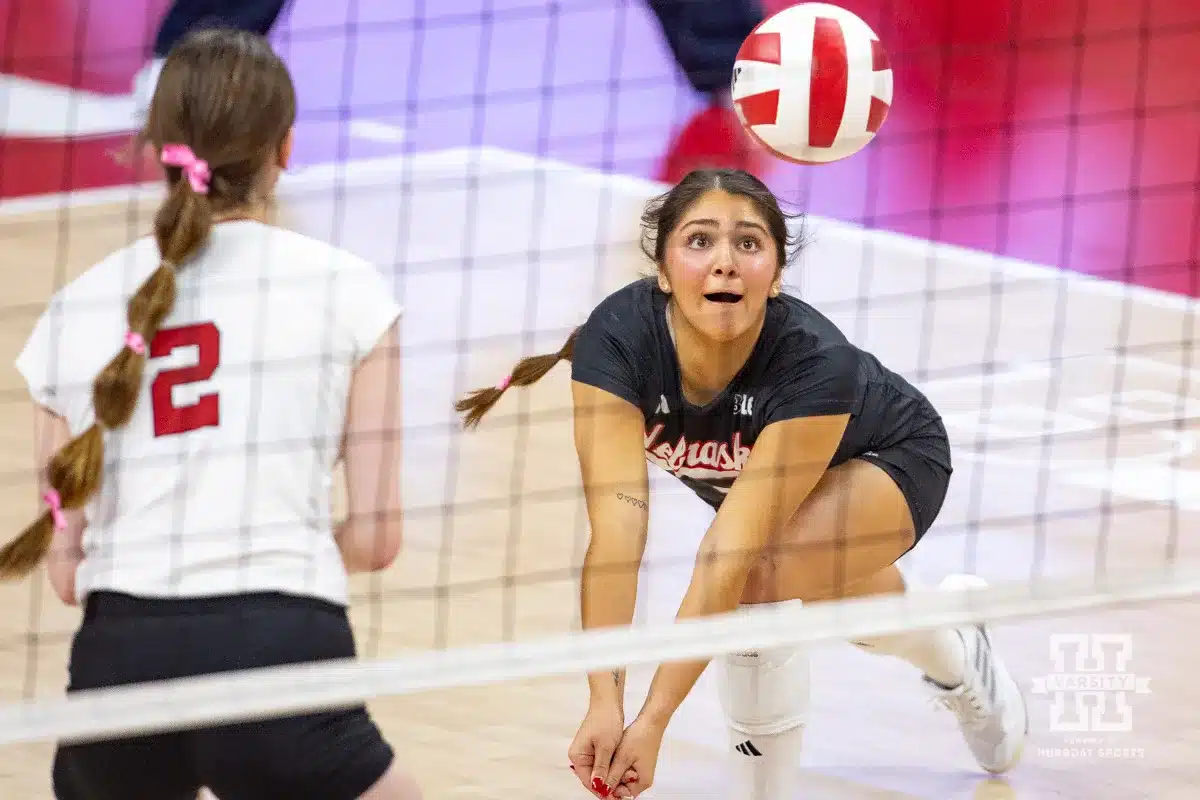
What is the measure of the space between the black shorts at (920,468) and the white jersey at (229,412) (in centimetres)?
133

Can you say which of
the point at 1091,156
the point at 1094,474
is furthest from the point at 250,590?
the point at 1091,156

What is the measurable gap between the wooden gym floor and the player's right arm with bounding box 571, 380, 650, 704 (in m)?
0.70

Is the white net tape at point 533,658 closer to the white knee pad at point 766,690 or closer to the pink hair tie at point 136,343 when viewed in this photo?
the white knee pad at point 766,690

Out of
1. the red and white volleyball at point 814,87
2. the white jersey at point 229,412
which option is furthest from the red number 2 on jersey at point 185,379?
the red and white volleyball at point 814,87

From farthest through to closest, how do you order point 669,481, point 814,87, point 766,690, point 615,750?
point 669,481
point 814,87
point 766,690
point 615,750

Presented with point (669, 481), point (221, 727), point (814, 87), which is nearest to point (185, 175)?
point (221, 727)

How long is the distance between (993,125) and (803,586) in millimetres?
4721

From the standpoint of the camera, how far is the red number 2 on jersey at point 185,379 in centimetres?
Answer: 204

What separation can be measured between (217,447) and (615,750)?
898 millimetres

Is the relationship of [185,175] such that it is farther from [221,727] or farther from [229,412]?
[221,727]

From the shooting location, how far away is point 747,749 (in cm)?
313

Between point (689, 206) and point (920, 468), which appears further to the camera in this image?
point (920, 468)

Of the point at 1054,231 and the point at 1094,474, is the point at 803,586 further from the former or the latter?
the point at 1054,231

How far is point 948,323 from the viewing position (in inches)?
229
